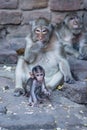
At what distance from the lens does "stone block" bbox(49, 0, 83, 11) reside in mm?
8414

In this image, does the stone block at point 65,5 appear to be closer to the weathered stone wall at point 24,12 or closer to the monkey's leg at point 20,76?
the weathered stone wall at point 24,12

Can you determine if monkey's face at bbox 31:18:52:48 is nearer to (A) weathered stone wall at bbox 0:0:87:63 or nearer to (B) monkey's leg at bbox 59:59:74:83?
(B) monkey's leg at bbox 59:59:74:83

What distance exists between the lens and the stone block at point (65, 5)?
8414 millimetres

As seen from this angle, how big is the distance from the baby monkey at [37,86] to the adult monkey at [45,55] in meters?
0.50

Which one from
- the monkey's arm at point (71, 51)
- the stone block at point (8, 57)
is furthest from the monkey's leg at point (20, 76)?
the monkey's arm at point (71, 51)

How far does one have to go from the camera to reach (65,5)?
27.7 feet

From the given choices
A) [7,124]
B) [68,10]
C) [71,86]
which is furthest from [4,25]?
[7,124]

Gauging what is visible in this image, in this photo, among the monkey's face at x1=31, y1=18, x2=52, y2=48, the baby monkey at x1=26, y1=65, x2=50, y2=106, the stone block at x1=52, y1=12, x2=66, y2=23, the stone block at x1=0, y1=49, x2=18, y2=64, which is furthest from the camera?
the stone block at x1=52, y1=12, x2=66, y2=23

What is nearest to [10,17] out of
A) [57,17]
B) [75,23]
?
[57,17]

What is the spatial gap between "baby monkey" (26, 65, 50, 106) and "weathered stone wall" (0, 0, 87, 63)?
6.82 ft

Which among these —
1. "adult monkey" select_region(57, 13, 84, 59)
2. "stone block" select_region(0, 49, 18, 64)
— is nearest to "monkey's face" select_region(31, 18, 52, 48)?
"stone block" select_region(0, 49, 18, 64)

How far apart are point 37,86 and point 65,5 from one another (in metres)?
2.36

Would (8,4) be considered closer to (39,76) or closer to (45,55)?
(45,55)

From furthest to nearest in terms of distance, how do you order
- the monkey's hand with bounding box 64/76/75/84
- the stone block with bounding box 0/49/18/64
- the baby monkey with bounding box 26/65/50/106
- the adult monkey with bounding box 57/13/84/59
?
the adult monkey with bounding box 57/13/84/59
the stone block with bounding box 0/49/18/64
the monkey's hand with bounding box 64/76/75/84
the baby monkey with bounding box 26/65/50/106
